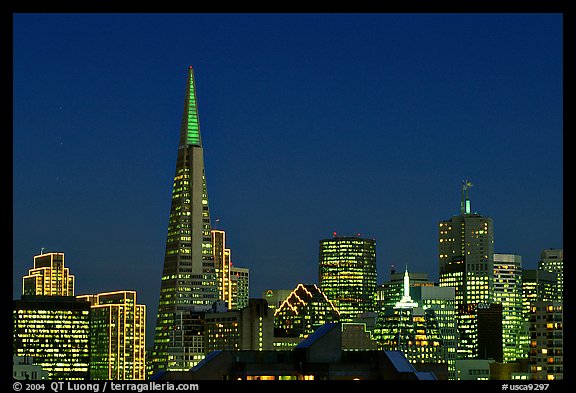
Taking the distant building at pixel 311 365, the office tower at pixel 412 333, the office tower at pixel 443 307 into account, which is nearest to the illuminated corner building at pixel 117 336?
the office tower at pixel 412 333

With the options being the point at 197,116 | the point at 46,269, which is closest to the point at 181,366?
the point at 46,269

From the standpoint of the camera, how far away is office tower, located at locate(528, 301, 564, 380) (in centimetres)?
4391

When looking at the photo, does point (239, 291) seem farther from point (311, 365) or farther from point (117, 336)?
point (311, 365)

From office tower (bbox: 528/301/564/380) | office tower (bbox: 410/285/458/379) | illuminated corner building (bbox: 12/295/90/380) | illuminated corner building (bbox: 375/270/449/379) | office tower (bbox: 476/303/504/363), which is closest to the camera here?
office tower (bbox: 528/301/564/380)

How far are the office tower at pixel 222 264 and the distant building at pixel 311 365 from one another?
196 feet

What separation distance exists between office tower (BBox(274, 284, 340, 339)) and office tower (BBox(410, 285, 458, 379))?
5812 mm

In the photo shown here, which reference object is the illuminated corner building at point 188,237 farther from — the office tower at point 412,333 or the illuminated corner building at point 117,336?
the office tower at point 412,333

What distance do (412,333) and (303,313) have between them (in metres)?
5.87

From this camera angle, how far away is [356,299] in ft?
255

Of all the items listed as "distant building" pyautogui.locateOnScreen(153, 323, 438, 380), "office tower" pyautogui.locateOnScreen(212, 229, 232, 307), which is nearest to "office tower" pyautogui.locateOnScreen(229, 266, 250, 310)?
"office tower" pyautogui.locateOnScreen(212, 229, 232, 307)

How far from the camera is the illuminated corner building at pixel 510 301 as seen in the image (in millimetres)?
62312

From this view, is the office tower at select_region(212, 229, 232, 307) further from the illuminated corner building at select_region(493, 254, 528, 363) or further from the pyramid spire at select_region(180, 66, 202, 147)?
the illuminated corner building at select_region(493, 254, 528, 363)

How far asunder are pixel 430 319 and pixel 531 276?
315 inches
